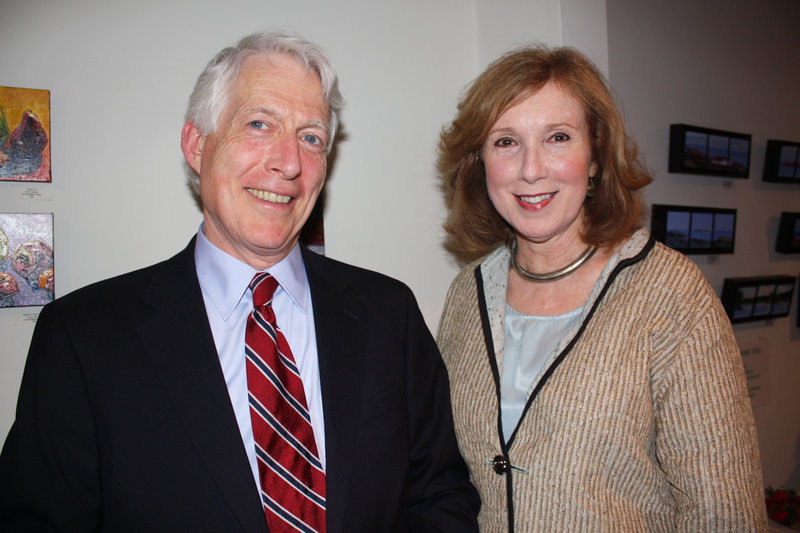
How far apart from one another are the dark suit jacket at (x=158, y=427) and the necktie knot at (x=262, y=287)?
0.42 ft

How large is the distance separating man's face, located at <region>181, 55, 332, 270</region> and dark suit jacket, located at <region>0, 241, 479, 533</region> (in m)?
0.17

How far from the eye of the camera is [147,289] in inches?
48.9

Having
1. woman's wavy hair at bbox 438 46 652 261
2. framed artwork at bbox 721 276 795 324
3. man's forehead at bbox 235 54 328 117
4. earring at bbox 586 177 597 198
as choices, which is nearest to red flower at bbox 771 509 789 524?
framed artwork at bbox 721 276 795 324

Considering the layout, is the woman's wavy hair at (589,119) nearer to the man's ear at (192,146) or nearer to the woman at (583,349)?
the woman at (583,349)

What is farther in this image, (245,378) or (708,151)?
(708,151)

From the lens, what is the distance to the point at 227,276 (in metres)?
1.28

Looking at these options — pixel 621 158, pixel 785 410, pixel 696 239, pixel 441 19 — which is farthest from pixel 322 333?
pixel 785 410

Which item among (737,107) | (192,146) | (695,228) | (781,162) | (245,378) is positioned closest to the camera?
(245,378)

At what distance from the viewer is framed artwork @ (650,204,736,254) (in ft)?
8.70

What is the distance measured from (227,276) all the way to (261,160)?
30 centimetres

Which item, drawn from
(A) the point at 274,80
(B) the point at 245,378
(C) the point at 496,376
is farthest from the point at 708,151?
(B) the point at 245,378

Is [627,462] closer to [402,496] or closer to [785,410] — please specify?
[402,496]

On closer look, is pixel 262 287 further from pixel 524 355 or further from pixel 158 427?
pixel 524 355

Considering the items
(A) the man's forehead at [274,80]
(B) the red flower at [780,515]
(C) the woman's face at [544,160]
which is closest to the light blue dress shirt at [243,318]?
(A) the man's forehead at [274,80]
